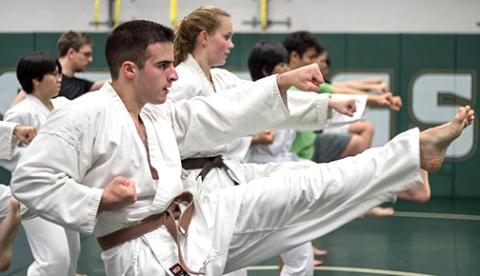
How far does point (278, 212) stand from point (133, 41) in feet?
2.92

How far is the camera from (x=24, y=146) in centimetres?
490

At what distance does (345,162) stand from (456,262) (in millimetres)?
3545

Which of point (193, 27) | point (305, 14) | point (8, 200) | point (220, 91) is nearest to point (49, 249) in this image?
point (8, 200)

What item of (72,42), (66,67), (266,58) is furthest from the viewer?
(66,67)

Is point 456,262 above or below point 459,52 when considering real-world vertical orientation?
below

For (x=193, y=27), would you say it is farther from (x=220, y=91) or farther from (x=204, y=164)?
(x=204, y=164)

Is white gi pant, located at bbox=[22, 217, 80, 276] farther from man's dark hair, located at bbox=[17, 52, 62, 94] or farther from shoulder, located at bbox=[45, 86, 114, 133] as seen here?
shoulder, located at bbox=[45, 86, 114, 133]

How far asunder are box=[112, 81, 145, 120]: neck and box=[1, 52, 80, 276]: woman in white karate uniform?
1.57 meters

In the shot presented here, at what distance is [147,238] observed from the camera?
10.3 ft

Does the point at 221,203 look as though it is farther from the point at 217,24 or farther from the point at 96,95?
the point at 217,24

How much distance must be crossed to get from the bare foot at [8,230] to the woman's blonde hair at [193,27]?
3.77 feet

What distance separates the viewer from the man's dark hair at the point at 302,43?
19.2 feet

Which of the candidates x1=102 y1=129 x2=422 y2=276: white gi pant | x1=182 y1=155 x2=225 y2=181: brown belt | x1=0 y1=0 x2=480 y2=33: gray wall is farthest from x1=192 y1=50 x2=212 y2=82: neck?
x1=0 y1=0 x2=480 y2=33: gray wall

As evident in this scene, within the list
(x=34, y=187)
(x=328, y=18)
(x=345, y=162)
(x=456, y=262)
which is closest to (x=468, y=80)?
(x=328, y=18)
